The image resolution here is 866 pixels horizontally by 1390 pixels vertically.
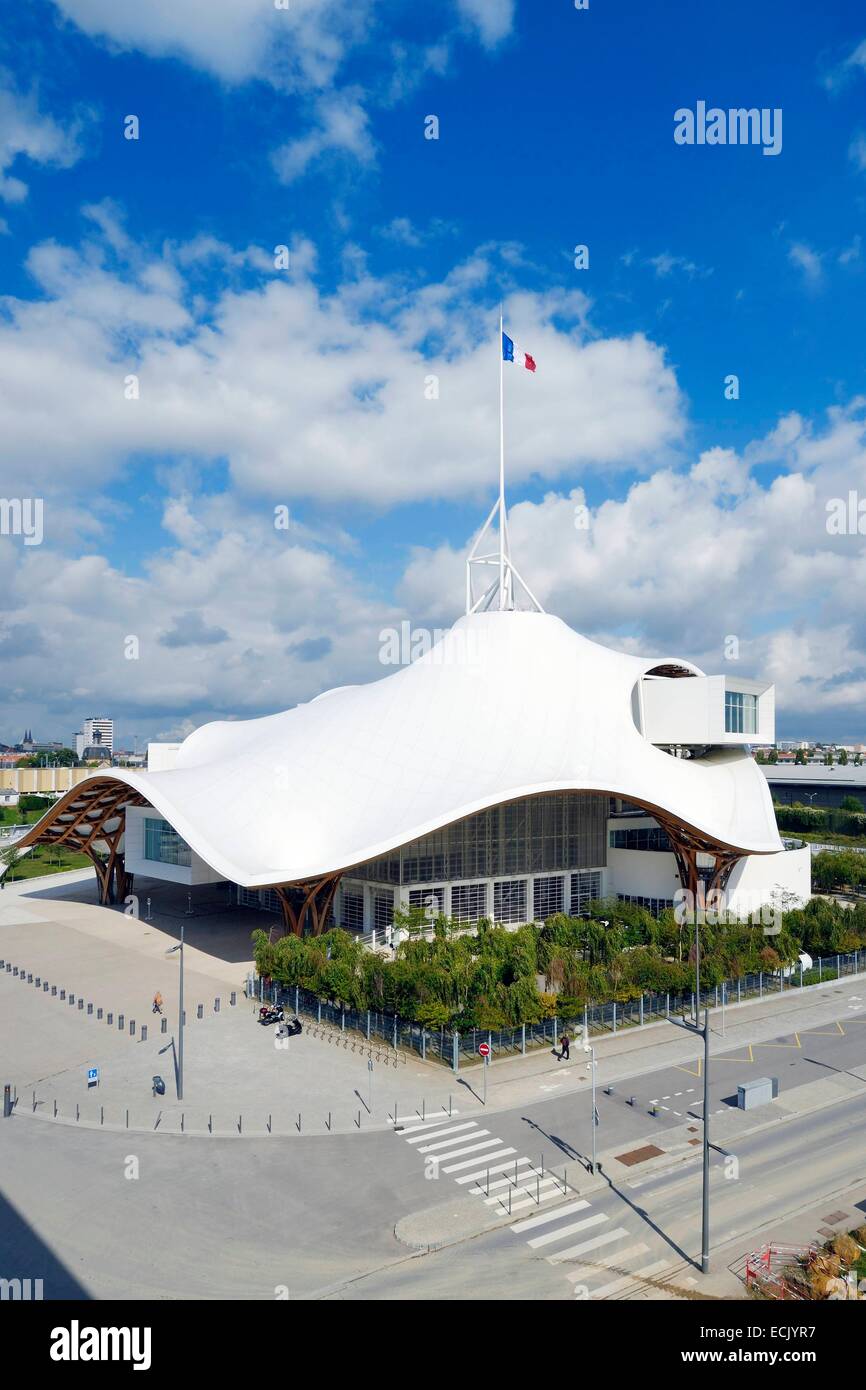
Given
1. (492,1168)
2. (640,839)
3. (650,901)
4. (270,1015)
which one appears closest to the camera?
(492,1168)

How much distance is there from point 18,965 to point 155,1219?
2750cm

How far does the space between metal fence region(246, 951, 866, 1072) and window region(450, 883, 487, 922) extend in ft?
41.0

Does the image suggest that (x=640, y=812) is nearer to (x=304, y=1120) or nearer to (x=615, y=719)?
(x=615, y=719)

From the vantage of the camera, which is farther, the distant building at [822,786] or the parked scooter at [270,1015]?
the distant building at [822,786]

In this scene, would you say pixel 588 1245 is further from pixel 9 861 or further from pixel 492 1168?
pixel 9 861

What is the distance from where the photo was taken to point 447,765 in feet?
146

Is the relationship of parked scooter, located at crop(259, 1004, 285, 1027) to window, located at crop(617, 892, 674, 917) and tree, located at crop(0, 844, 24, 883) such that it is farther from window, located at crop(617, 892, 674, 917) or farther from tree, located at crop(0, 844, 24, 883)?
tree, located at crop(0, 844, 24, 883)

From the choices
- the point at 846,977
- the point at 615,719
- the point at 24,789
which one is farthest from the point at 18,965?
the point at 24,789

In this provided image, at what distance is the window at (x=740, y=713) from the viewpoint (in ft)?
163

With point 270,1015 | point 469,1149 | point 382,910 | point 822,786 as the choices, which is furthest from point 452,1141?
point 822,786

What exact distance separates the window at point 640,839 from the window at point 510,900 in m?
7.28

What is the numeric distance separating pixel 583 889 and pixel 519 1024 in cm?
2238

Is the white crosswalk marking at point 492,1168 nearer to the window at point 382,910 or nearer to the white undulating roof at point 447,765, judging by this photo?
the white undulating roof at point 447,765

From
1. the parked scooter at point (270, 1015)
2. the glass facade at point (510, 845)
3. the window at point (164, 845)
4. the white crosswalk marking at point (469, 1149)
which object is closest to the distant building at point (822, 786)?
the glass facade at point (510, 845)
